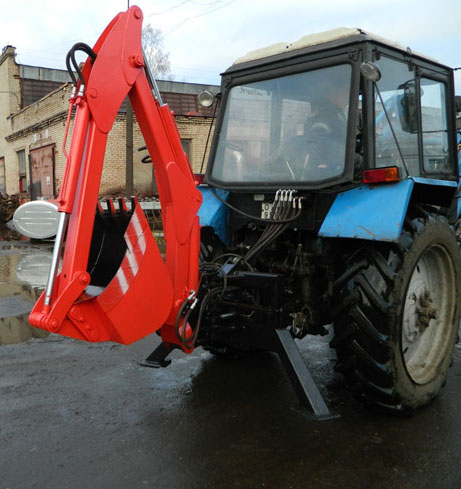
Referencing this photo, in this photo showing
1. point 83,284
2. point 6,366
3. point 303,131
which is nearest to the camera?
point 83,284

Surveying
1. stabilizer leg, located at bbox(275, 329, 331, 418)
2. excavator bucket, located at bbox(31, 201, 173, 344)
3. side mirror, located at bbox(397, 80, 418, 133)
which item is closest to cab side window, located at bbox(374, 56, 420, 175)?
side mirror, located at bbox(397, 80, 418, 133)

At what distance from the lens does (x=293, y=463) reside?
2.90 meters

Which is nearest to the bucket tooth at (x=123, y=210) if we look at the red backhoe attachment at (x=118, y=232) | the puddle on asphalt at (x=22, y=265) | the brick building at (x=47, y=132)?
the red backhoe attachment at (x=118, y=232)

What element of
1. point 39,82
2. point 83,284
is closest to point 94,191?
point 83,284

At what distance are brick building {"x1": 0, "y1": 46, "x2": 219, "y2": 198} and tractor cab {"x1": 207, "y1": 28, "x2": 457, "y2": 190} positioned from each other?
1047 centimetres

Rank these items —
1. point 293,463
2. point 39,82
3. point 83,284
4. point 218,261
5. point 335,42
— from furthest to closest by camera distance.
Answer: point 39,82
point 218,261
point 335,42
point 293,463
point 83,284

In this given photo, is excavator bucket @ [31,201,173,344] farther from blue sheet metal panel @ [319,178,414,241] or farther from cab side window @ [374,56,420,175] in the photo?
cab side window @ [374,56,420,175]

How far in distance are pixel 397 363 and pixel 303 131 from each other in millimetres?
1699

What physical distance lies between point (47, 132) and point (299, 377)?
18606 millimetres

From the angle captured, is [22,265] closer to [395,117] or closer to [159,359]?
[159,359]

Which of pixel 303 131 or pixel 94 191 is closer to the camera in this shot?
pixel 94 191

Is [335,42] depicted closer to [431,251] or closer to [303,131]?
[303,131]

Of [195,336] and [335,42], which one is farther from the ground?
[335,42]

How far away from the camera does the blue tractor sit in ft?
10.6
